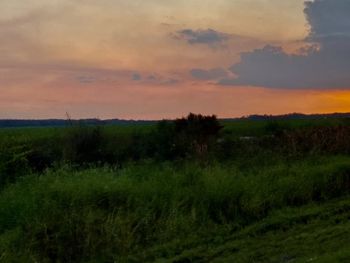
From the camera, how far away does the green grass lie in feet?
41.6

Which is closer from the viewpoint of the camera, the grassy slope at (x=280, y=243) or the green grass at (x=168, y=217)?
the grassy slope at (x=280, y=243)

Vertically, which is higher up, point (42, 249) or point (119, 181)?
point (119, 181)

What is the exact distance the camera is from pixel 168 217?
14.6 meters

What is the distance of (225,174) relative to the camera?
17.5 m

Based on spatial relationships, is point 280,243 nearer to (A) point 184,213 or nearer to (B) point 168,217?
(B) point 168,217

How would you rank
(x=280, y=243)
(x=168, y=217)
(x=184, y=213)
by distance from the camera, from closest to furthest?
1. (x=280, y=243)
2. (x=168, y=217)
3. (x=184, y=213)

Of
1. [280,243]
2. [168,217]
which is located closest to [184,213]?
[168,217]

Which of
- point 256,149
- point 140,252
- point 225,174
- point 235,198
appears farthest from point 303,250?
point 256,149

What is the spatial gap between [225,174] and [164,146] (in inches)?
560

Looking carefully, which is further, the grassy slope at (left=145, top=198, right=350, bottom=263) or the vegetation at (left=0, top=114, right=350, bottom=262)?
the vegetation at (left=0, top=114, right=350, bottom=262)

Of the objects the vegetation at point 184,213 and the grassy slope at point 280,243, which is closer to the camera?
the grassy slope at point 280,243

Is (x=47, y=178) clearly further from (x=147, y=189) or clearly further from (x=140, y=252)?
(x=140, y=252)

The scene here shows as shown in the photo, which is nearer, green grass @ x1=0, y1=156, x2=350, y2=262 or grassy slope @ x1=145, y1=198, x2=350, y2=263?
grassy slope @ x1=145, y1=198, x2=350, y2=263

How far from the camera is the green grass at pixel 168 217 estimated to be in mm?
12672
